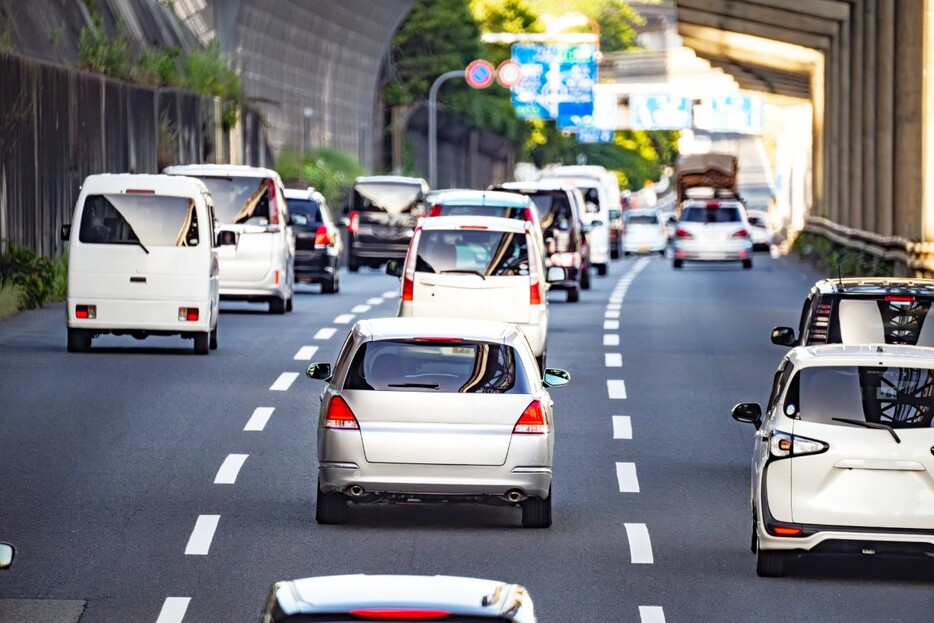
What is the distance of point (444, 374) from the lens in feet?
44.9

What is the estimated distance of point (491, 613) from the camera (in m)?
5.37

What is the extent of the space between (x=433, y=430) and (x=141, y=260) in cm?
1163

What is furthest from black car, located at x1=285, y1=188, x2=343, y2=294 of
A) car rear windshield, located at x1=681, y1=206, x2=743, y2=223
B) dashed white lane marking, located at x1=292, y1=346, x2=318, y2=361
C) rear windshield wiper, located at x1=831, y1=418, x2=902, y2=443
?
rear windshield wiper, located at x1=831, y1=418, x2=902, y2=443

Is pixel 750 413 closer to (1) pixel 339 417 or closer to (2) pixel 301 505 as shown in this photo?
(1) pixel 339 417

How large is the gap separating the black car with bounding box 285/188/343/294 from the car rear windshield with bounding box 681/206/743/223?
17201mm

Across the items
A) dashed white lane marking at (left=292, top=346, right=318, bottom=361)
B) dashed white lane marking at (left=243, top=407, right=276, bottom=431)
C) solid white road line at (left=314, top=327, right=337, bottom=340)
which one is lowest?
dashed white lane marking at (left=243, top=407, right=276, bottom=431)

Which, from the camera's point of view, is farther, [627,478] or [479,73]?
[479,73]

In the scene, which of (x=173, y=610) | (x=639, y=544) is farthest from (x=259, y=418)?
(x=173, y=610)

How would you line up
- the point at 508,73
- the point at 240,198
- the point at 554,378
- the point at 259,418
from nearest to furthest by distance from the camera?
the point at 554,378 → the point at 259,418 → the point at 240,198 → the point at 508,73

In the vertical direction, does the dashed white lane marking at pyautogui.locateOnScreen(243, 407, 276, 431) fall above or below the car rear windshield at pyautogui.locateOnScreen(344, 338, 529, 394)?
below

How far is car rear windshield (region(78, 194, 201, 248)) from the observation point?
2434cm

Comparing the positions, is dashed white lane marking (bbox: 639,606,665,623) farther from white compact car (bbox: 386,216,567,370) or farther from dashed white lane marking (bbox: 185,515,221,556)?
white compact car (bbox: 386,216,567,370)

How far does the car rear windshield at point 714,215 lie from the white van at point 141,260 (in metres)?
29.0

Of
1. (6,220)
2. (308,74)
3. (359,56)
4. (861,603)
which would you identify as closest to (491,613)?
(861,603)
